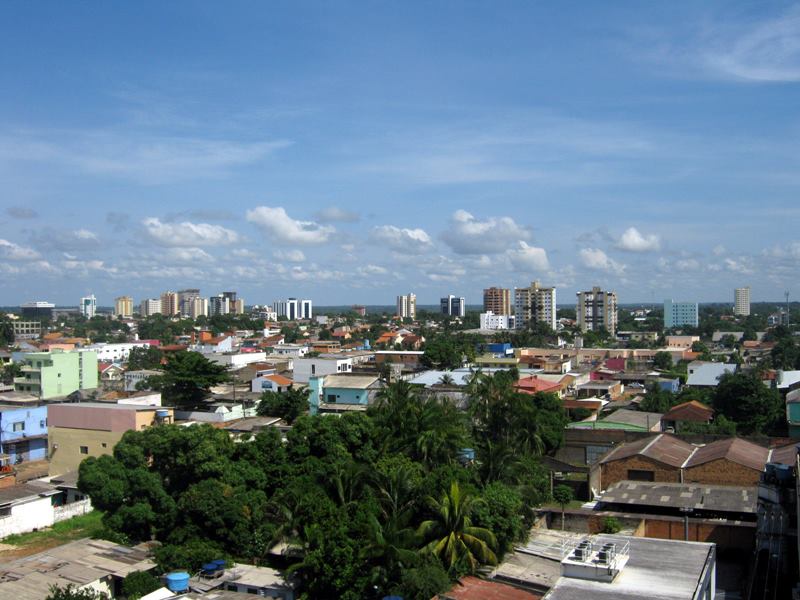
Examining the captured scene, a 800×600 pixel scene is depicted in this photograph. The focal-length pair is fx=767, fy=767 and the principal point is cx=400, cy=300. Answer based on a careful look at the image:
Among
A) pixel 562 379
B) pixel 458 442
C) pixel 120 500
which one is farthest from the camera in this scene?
pixel 562 379

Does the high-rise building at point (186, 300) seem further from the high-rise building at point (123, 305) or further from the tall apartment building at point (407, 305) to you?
the tall apartment building at point (407, 305)

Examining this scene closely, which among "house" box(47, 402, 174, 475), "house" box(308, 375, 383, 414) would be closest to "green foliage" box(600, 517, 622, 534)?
"house" box(47, 402, 174, 475)

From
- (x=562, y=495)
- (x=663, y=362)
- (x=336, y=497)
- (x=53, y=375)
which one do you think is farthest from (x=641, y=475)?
(x=663, y=362)

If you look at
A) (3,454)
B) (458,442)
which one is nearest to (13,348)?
(3,454)

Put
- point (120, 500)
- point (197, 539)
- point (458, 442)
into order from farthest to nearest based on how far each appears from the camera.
Result: point (458, 442) < point (120, 500) < point (197, 539)

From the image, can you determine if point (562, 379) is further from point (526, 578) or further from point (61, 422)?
point (526, 578)

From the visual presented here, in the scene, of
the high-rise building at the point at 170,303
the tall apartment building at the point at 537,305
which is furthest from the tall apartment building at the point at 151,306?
the tall apartment building at the point at 537,305
